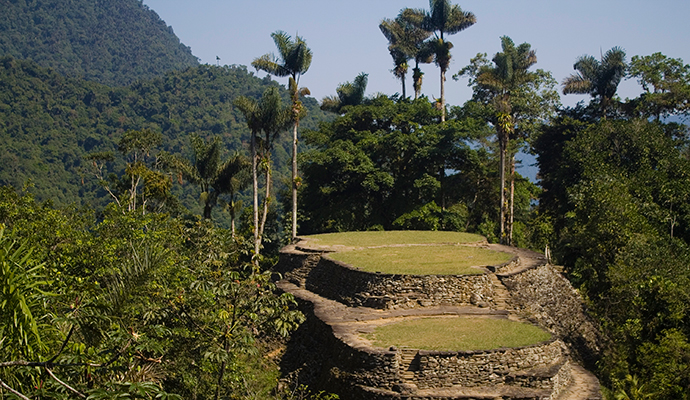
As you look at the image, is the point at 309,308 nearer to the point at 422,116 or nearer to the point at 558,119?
the point at 422,116

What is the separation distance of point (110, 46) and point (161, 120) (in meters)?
93.9

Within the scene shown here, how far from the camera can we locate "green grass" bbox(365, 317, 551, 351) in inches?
516

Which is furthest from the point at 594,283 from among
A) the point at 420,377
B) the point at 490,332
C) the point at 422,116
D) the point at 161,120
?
the point at 161,120

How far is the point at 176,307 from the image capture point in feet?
34.8

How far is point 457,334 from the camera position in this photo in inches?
541

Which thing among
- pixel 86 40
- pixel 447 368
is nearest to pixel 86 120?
pixel 447 368

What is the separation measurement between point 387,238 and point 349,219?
7921 millimetres

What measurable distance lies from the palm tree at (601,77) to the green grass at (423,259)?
55.1ft

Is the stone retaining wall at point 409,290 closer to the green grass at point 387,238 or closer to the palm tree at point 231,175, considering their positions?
the green grass at point 387,238

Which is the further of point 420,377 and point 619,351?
point 619,351

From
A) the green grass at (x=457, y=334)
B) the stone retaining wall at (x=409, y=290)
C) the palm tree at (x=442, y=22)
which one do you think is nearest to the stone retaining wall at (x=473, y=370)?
the green grass at (x=457, y=334)

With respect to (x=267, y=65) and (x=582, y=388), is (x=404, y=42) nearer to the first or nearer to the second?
(x=267, y=65)

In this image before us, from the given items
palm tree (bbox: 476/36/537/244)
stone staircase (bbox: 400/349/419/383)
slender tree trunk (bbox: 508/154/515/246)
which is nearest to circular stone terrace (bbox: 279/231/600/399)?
stone staircase (bbox: 400/349/419/383)

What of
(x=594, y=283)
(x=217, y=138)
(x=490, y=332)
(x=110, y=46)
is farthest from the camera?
(x=110, y=46)
